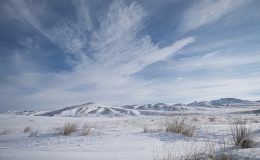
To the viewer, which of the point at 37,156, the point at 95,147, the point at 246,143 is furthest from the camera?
the point at 95,147

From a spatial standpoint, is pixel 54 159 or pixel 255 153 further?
pixel 54 159

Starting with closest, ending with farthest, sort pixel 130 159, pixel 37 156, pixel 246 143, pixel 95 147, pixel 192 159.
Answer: pixel 192 159 < pixel 130 159 < pixel 37 156 < pixel 246 143 < pixel 95 147

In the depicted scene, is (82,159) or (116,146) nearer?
(82,159)

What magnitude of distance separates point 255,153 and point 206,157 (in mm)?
579

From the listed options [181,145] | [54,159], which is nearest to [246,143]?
[181,145]

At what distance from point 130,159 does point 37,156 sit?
55.3 inches

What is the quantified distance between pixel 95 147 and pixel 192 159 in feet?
6.82

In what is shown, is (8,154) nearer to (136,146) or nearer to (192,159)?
(136,146)

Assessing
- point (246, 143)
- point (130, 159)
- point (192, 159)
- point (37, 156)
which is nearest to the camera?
point (192, 159)

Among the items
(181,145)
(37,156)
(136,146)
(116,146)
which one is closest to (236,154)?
(181,145)

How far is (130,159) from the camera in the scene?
3160 millimetres

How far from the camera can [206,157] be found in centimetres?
271

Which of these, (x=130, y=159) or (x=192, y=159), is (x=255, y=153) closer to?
(x=192, y=159)

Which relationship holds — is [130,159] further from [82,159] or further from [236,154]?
[236,154]
